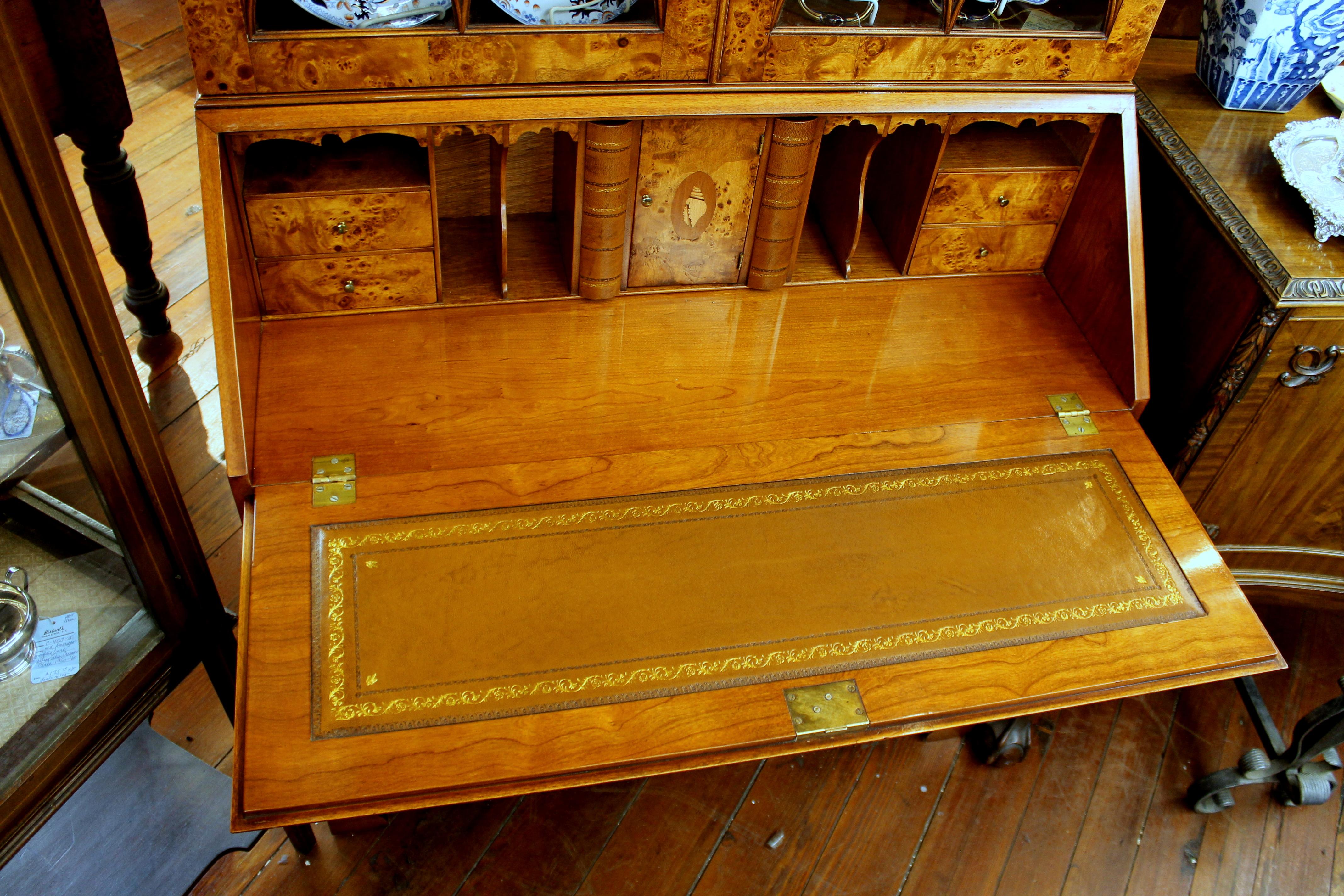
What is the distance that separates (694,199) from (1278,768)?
1.51m

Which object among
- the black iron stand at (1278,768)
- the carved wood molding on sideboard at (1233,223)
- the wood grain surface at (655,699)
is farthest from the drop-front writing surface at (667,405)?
the black iron stand at (1278,768)

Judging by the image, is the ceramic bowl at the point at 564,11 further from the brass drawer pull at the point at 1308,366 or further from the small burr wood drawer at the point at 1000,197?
the brass drawer pull at the point at 1308,366

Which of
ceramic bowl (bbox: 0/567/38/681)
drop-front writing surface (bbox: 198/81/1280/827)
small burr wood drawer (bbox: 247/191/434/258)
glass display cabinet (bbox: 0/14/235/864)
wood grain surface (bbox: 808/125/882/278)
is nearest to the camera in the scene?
glass display cabinet (bbox: 0/14/235/864)

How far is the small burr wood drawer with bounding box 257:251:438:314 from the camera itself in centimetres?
158

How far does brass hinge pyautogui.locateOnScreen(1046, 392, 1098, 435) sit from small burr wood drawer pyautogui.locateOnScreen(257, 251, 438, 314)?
3.35ft

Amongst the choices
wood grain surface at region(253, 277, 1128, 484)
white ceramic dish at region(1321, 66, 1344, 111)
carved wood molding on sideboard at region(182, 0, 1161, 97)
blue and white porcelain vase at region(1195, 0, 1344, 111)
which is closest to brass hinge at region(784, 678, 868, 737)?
wood grain surface at region(253, 277, 1128, 484)

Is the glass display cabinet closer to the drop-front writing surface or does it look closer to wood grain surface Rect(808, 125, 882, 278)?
the drop-front writing surface

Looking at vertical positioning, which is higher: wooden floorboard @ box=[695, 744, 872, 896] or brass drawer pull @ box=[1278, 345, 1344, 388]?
brass drawer pull @ box=[1278, 345, 1344, 388]

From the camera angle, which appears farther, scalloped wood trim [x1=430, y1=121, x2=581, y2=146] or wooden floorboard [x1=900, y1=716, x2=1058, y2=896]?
wooden floorboard [x1=900, y1=716, x2=1058, y2=896]

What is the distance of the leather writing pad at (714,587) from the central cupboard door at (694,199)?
44 cm

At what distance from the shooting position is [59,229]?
1119 mm

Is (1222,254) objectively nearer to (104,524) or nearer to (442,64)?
(442,64)

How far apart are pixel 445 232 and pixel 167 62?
6.53 ft

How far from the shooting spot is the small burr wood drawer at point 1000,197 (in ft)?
5.78
